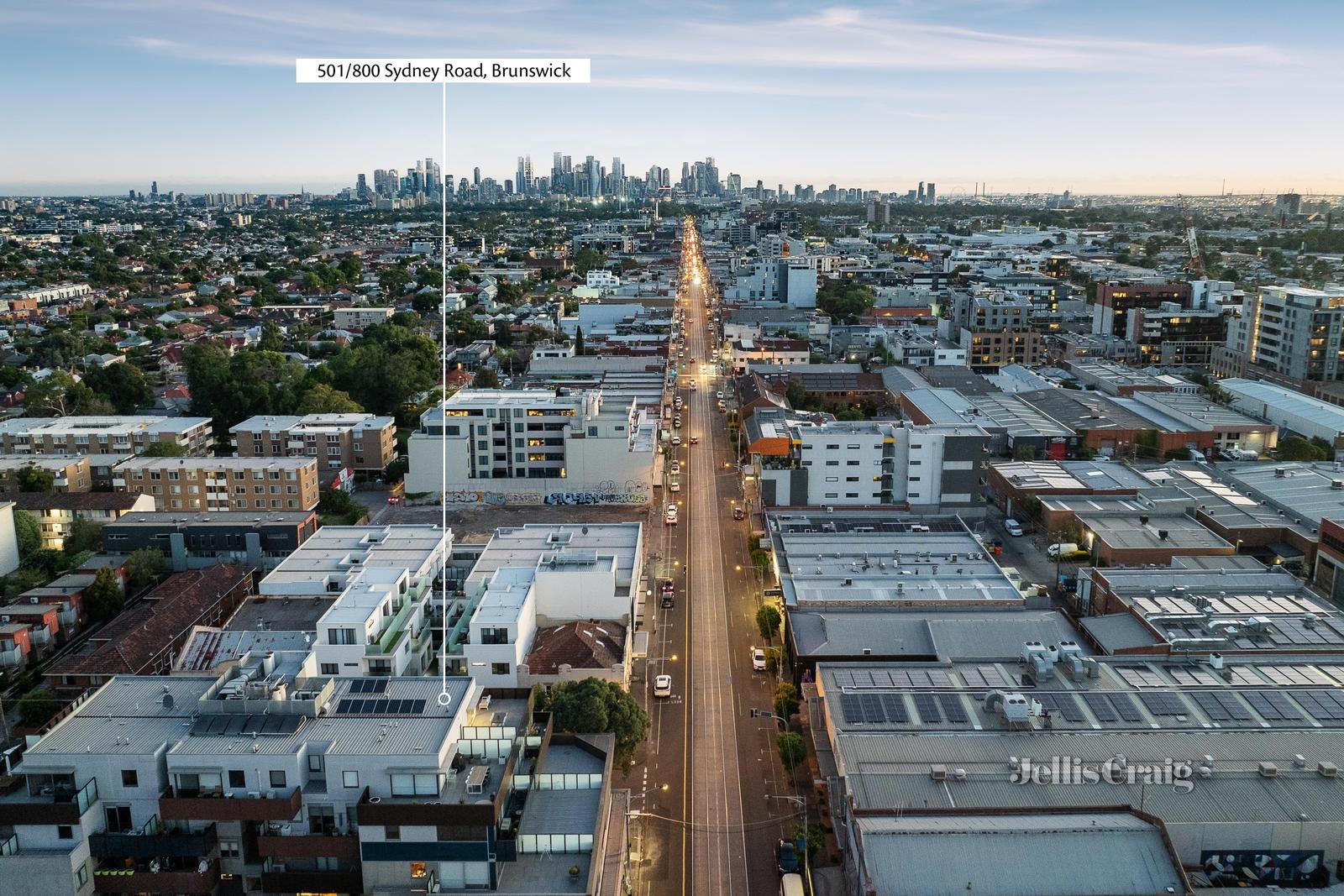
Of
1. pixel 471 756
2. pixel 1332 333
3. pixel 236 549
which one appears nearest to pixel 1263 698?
pixel 471 756

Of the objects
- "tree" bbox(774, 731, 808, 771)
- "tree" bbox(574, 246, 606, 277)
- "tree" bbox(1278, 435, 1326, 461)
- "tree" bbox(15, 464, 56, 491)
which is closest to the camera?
"tree" bbox(774, 731, 808, 771)

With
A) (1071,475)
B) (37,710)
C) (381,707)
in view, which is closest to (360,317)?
(1071,475)

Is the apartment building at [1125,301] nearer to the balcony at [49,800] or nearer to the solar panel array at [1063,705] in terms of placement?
the solar panel array at [1063,705]

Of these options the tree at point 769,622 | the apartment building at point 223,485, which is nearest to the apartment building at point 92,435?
the apartment building at point 223,485

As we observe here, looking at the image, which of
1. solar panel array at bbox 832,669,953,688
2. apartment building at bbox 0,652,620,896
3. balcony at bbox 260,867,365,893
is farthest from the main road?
balcony at bbox 260,867,365,893

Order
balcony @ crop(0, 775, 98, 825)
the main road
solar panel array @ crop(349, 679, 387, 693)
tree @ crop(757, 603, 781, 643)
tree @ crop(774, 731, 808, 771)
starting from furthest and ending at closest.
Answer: tree @ crop(757, 603, 781, 643)
tree @ crop(774, 731, 808, 771)
the main road
solar panel array @ crop(349, 679, 387, 693)
balcony @ crop(0, 775, 98, 825)

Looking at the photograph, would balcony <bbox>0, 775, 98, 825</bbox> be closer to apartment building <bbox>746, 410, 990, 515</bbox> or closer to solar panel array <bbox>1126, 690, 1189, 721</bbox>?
solar panel array <bbox>1126, 690, 1189, 721</bbox>

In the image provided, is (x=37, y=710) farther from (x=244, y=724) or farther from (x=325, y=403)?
(x=325, y=403)
